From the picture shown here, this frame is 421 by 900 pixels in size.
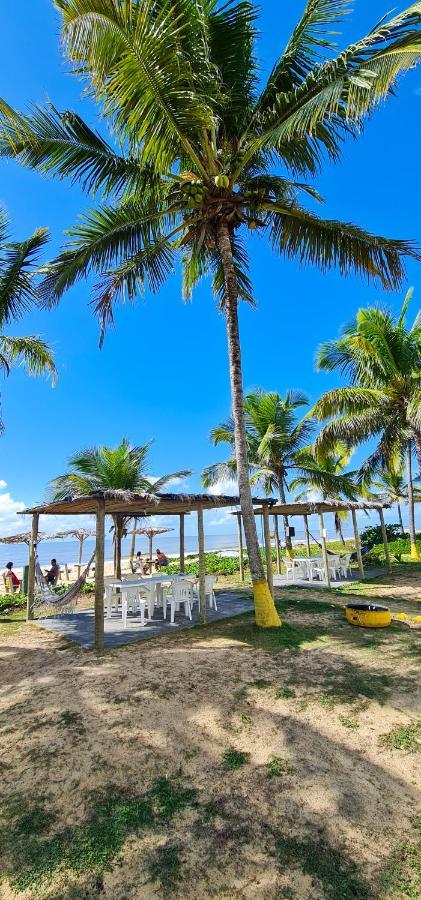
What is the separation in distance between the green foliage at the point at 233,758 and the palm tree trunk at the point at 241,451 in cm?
345

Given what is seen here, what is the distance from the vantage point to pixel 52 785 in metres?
3.43

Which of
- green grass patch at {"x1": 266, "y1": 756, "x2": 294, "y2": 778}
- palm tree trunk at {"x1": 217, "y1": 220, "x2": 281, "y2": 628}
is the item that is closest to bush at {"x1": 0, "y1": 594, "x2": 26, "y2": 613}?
palm tree trunk at {"x1": 217, "y1": 220, "x2": 281, "y2": 628}

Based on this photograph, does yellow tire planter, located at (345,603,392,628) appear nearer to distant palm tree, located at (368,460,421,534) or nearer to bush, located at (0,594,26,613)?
bush, located at (0,594,26,613)

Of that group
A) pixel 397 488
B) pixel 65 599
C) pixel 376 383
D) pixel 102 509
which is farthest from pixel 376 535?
pixel 102 509

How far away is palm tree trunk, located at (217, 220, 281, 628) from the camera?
24.2 ft

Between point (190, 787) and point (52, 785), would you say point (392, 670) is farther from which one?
point (52, 785)

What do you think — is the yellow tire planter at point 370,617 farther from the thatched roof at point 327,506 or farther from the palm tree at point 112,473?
the palm tree at point 112,473

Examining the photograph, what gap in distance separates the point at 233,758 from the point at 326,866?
1272 mm

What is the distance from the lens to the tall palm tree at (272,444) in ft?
57.6

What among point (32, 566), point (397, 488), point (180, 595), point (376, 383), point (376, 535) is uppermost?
point (376, 383)

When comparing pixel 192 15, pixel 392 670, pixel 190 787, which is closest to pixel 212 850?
pixel 190 787

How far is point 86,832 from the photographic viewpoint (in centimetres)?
294

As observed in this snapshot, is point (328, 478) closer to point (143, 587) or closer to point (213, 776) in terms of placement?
point (143, 587)

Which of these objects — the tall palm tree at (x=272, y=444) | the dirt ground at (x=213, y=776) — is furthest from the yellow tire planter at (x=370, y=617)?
the tall palm tree at (x=272, y=444)
